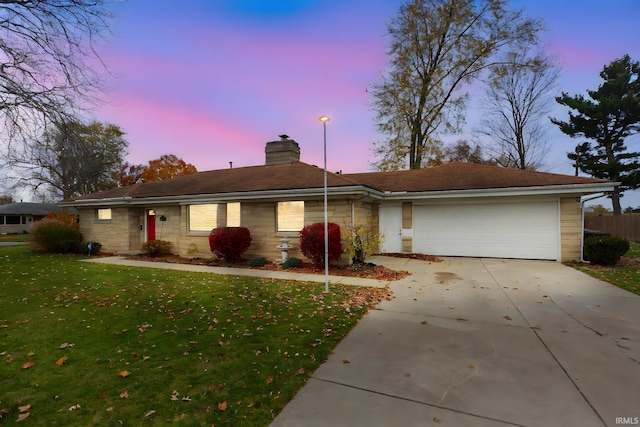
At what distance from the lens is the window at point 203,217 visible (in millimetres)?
11859

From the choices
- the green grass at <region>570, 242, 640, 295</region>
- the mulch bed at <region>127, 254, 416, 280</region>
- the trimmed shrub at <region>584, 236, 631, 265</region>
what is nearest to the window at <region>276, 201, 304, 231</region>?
the mulch bed at <region>127, 254, 416, 280</region>

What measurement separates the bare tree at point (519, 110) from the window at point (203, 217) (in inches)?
807

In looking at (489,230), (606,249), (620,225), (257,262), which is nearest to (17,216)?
(257,262)

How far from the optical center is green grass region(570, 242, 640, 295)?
22.3ft

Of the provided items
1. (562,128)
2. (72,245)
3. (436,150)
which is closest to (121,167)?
(72,245)

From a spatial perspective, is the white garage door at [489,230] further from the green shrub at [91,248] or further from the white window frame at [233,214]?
the green shrub at [91,248]

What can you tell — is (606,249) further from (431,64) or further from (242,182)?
(431,64)

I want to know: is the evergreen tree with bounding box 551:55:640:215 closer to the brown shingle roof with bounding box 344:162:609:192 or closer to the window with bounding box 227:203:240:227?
the brown shingle roof with bounding box 344:162:609:192

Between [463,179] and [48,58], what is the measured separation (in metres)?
13.1

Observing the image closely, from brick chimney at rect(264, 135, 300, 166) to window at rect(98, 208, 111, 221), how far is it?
823cm

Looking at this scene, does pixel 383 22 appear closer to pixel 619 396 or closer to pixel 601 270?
pixel 601 270

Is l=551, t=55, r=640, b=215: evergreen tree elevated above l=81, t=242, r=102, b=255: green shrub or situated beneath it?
elevated above

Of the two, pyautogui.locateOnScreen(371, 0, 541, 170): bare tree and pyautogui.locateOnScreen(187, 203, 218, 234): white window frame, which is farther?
pyautogui.locateOnScreen(371, 0, 541, 170): bare tree

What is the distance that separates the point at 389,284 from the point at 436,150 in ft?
53.6
